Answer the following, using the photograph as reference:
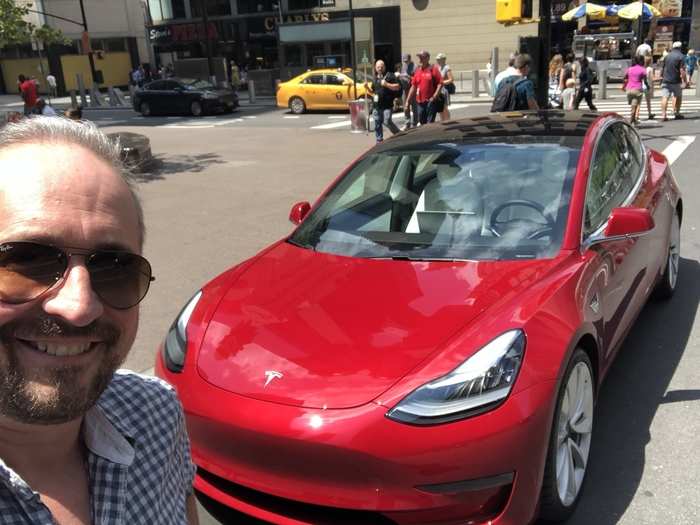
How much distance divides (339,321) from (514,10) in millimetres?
8935

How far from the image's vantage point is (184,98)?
25.0m

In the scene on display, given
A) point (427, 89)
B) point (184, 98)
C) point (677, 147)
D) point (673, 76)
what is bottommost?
point (677, 147)

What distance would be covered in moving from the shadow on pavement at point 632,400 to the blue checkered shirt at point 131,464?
6.22ft

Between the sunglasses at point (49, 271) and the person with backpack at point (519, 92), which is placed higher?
the sunglasses at point (49, 271)

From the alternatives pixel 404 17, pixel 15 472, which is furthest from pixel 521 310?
pixel 404 17

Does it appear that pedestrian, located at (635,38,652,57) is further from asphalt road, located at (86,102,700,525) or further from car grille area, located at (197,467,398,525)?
car grille area, located at (197,467,398,525)

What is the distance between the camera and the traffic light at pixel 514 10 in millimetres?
10273

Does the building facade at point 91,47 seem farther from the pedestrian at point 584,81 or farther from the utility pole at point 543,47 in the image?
the utility pole at point 543,47

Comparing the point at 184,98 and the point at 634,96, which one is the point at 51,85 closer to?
the point at 184,98

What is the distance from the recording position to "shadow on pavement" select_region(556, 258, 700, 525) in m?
2.87

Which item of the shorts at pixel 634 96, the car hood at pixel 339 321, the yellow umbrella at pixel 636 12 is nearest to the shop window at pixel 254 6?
the yellow umbrella at pixel 636 12

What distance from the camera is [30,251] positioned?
107cm

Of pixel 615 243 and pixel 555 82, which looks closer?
pixel 615 243

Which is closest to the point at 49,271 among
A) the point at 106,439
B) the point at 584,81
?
the point at 106,439
